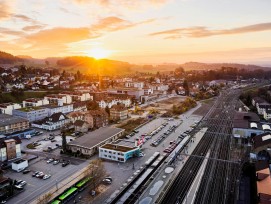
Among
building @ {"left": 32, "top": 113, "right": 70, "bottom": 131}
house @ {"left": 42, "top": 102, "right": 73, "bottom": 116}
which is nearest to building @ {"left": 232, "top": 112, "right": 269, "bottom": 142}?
building @ {"left": 32, "top": 113, "right": 70, "bottom": 131}

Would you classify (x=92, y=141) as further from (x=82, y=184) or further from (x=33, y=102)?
(x=33, y=102)

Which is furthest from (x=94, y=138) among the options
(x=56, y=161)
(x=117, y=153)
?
(x=56, y=161)

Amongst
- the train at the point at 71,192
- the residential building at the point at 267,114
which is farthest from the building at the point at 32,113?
the residential building at the point at 267,114

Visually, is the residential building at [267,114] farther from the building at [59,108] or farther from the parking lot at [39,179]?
the building at [59,108]

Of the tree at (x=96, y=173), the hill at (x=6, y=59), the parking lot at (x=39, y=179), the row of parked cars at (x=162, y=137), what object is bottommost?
the parking lot at (x=39, y=179)

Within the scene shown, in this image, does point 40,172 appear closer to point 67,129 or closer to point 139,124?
point 67,129

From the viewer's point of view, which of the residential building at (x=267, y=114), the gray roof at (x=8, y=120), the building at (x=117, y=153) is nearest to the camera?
the building at (x=117, y=153)
